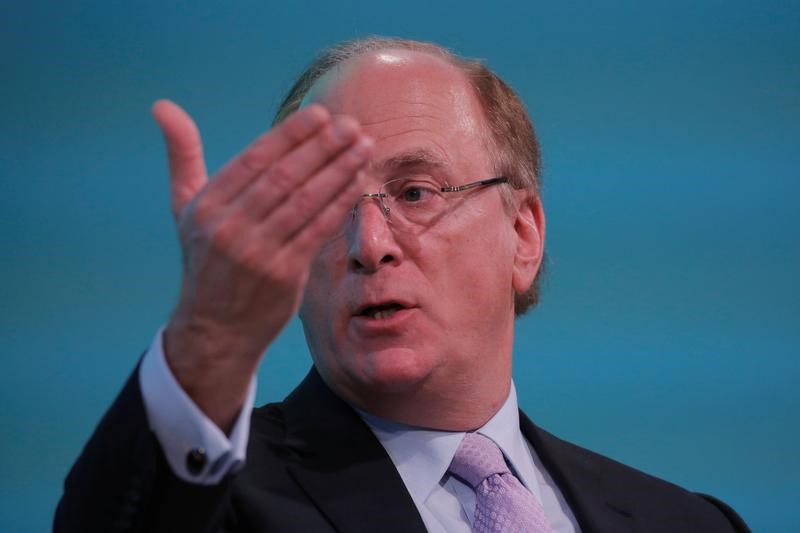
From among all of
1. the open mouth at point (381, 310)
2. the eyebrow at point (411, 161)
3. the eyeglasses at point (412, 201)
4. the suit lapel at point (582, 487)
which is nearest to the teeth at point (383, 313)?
the open mouth at point (381, 310)

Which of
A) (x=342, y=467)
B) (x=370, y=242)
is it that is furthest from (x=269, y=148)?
(x=342, y=467)

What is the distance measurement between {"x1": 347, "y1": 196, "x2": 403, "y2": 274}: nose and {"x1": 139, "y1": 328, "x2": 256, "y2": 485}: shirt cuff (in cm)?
66

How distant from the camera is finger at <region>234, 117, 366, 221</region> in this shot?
1.25 meters

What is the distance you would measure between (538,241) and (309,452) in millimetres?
759

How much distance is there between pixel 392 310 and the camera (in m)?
1.97

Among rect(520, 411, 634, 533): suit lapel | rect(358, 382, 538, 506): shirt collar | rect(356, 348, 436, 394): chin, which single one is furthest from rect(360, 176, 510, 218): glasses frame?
rect(520, 411, 634, 533): suit lapel

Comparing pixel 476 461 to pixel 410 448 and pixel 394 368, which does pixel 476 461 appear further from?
pixel 394 368

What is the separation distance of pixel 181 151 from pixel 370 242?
678 millimetres

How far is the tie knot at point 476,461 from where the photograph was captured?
6.53 ft

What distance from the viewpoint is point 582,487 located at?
7.20ft

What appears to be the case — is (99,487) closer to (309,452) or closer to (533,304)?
(309,452)

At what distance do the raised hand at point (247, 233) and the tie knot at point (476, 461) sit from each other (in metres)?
0.77

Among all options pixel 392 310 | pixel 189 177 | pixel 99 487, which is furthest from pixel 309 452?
→ pixel 189 177

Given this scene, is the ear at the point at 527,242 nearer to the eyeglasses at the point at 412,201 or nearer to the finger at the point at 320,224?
the eyeglasses at the point at 412,201
